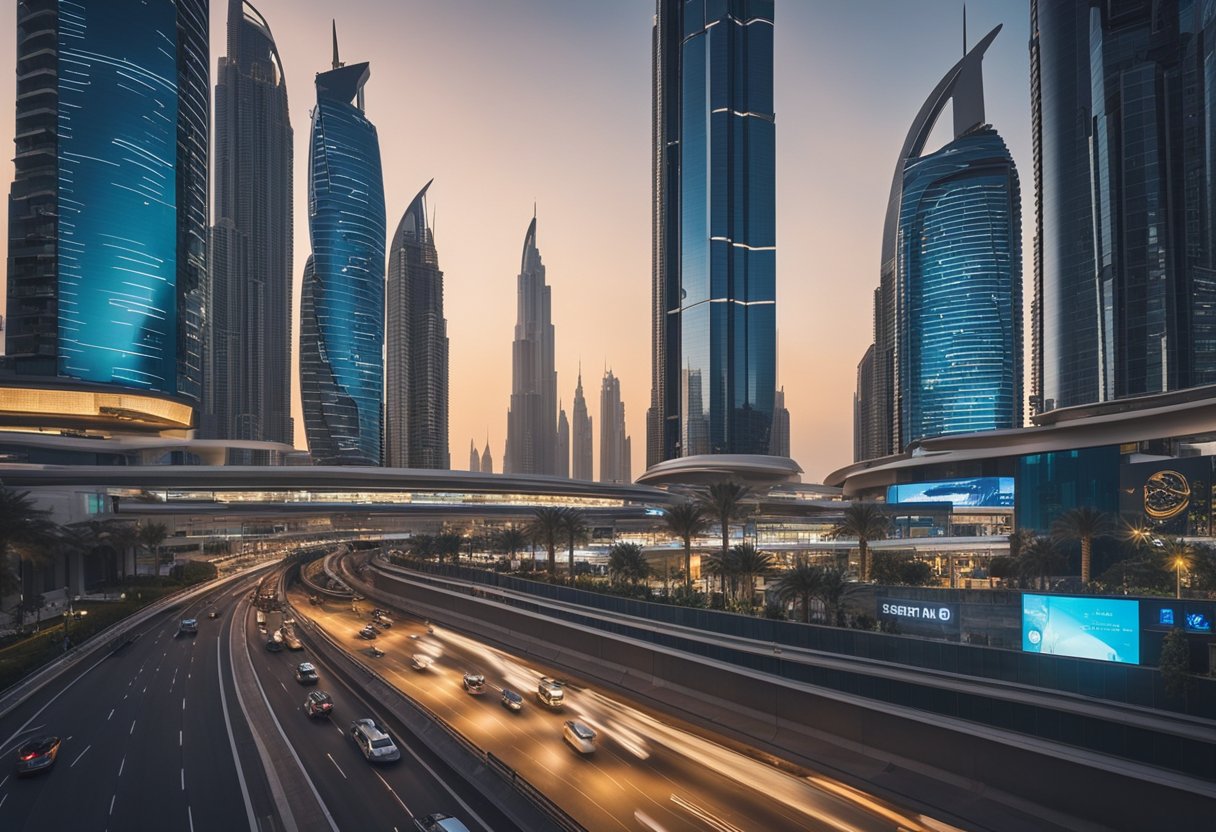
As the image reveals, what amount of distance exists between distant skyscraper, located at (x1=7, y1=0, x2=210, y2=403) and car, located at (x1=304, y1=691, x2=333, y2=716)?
118 m

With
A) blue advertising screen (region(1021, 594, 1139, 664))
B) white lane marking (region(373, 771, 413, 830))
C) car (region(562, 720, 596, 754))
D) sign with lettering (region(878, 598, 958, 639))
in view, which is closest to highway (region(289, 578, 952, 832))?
car (region(562, 720, 596, 754))

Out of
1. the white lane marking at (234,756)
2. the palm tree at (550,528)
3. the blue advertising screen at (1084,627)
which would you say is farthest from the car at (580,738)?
the palm tree at (550,528)

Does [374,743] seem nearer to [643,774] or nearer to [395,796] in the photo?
[395,796]

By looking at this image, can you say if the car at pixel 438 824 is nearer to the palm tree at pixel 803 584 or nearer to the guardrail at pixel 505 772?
the guardrail at pixel 505 772

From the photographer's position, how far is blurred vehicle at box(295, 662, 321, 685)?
132 feet

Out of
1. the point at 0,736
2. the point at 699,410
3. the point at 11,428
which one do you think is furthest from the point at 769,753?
the point at 699,410

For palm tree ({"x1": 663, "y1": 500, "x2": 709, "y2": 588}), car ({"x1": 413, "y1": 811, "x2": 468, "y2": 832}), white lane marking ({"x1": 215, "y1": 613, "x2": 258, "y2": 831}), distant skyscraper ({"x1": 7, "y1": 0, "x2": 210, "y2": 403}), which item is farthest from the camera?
distant skyscraper ({"x1": 7, "y1": 0, "x2": 210, "y2": 403})

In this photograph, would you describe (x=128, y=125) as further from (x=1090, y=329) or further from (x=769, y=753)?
(x=1090, y=329)

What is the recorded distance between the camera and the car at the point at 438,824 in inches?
773

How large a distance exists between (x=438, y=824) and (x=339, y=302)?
186 meters

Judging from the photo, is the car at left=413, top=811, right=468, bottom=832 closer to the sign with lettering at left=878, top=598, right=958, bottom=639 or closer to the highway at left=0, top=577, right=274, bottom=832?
the highway at left=0, top=577, right=274, bottom=832

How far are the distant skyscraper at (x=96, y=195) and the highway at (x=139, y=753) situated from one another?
100686 millimetres

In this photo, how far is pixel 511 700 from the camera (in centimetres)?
3441

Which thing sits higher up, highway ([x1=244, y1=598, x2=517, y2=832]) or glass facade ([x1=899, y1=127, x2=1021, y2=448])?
glass facade ([x1=899, y1=127, x2=1021, y2=448])
